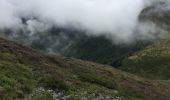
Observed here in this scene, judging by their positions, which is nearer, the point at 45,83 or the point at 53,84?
the point at 53,84

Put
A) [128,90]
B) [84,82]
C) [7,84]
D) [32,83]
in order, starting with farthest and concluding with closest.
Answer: [128,90] → [84,82] → [32,83] → [7,84]

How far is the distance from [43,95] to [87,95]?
11.0m

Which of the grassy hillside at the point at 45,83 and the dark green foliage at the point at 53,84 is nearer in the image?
the grassy hillside at the point at 45,83

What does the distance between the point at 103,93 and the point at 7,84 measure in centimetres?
2342

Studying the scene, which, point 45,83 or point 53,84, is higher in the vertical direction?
point 45,83

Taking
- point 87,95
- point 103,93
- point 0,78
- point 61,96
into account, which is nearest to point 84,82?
point 103,93

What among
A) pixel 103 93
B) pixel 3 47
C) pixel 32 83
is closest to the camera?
pixel 32 83

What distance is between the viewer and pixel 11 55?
9694cm

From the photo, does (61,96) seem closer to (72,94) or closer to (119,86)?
(72,94)

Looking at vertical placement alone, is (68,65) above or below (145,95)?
above

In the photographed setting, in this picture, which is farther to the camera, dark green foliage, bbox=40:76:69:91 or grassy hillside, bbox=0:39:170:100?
dark green foliage, bbox=40:76:69:91

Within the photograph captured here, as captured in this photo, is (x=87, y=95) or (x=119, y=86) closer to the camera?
→ (x=87, y=95)

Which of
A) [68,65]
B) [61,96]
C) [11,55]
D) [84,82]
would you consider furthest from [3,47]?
[61,96]

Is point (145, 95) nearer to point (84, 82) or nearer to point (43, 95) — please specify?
point (84, 82)
